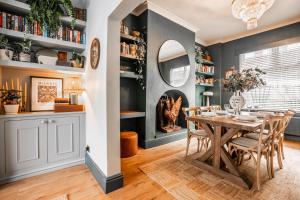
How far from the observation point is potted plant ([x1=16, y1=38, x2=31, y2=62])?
1905 mm

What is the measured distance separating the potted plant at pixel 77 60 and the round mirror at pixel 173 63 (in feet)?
5.21

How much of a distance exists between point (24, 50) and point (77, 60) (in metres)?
0.67

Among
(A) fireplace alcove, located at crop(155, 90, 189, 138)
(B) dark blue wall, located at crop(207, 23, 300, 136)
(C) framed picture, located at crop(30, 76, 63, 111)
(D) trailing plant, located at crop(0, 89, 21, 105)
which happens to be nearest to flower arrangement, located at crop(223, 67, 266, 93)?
(A) fireplace alcove, located at crop(155, 90, 189, 138)

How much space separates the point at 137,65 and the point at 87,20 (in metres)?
1.21

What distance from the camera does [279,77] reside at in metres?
3.68

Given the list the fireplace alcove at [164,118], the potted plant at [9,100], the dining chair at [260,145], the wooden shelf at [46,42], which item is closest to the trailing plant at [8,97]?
the potted plant at [9,100]

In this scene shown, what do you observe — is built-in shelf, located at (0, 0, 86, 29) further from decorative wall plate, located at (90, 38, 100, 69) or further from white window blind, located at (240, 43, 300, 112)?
white window blind, located at (240, 43, 300, 112)

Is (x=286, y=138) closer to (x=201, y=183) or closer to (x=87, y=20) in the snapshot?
(x=201, y=183)

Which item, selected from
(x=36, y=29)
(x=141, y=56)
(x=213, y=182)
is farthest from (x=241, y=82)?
(x=36, y=29)

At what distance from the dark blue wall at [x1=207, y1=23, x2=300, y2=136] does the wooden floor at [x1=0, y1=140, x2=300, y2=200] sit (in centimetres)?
398

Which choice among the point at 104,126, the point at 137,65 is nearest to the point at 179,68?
the point at 137,65

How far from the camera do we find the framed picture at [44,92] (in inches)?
84.7

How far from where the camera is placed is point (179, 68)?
364 centimetres

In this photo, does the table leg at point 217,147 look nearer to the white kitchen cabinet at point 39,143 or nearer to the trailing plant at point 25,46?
the white kitchen cabinet at point 39,143
